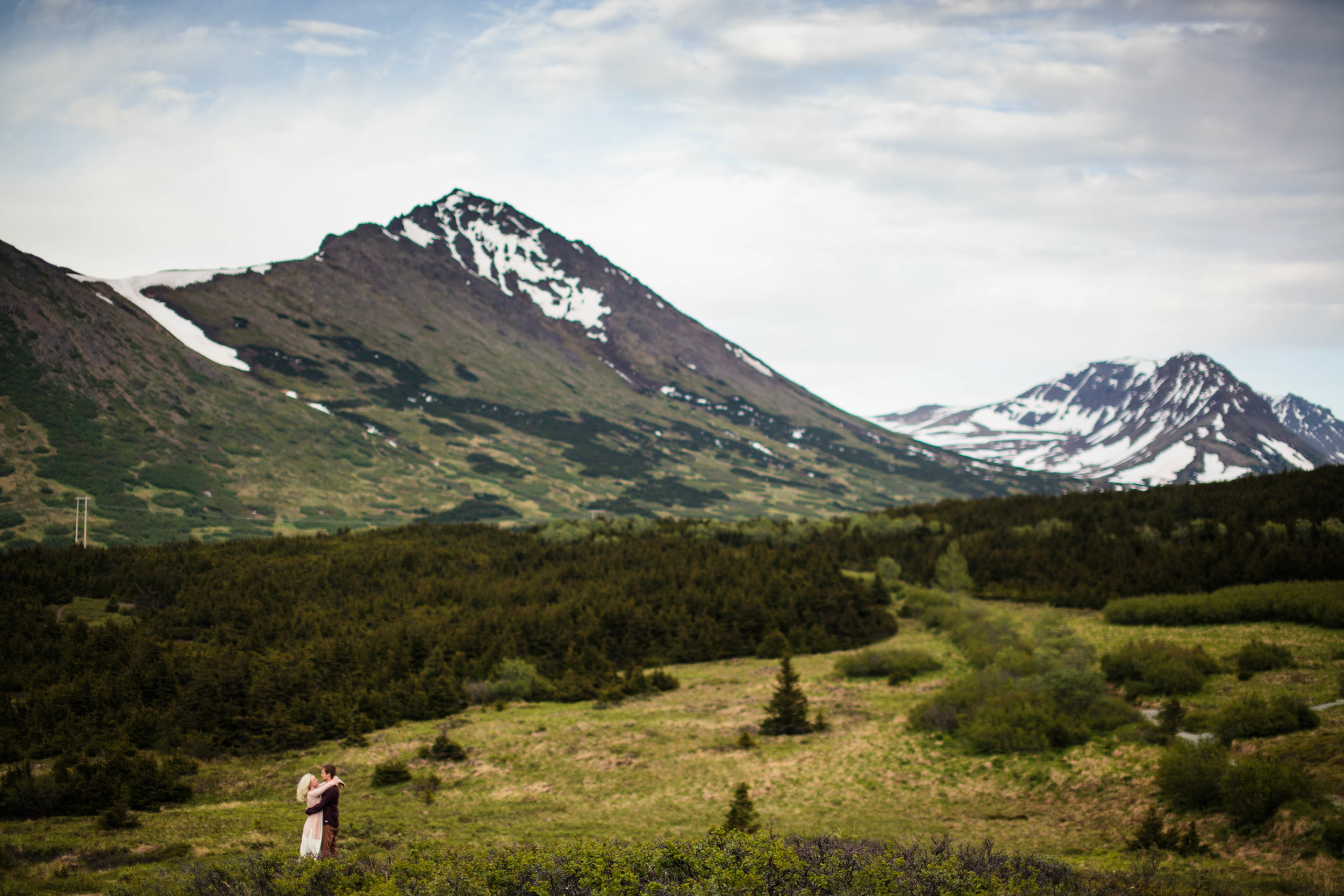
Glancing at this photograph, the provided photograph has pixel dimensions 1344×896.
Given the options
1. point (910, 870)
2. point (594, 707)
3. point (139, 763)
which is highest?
point (910, 870)

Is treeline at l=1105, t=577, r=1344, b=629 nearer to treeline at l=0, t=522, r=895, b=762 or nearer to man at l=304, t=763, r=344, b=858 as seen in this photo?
treeline at l=0, t=522, r=895, b=762

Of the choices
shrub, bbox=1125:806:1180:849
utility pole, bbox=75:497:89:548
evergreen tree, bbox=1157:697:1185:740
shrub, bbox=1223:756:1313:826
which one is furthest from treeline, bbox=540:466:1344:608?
utility pole, bbox=75:497:89:548

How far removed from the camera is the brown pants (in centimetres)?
1702

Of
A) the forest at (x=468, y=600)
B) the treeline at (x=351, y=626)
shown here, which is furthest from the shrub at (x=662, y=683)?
the treeline at (x=351, y=626)

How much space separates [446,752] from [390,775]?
472 cm

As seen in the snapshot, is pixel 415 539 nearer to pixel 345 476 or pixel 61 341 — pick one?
pixel 345 476

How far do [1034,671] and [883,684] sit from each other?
1280cm

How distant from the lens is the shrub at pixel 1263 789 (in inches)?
841

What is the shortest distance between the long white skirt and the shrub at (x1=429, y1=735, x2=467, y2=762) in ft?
79.2

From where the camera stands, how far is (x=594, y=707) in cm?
5331

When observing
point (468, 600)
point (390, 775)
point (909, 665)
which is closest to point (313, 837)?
point (390, 775)

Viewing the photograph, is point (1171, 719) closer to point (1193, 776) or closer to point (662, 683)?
point (1193, 776)

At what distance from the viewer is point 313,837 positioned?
55.2ft

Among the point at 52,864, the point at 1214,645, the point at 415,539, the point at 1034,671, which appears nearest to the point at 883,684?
the point at 1034,671
